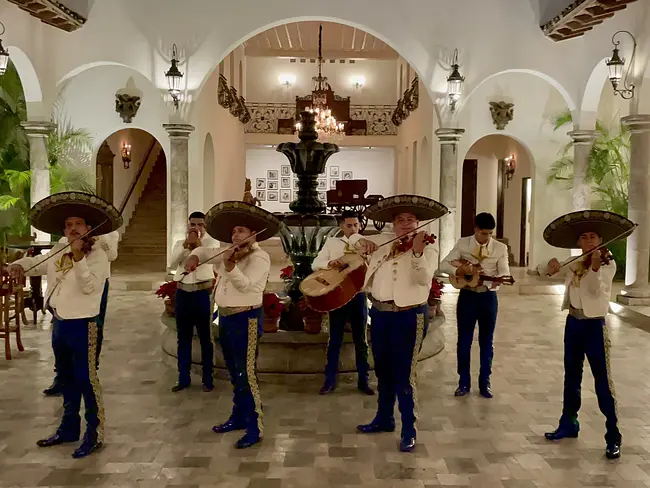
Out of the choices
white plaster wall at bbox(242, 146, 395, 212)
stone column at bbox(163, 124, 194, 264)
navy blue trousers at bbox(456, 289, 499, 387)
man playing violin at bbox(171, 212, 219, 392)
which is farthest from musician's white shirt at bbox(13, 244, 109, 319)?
white plaster wall at bbox(242, 146, 395, 212)

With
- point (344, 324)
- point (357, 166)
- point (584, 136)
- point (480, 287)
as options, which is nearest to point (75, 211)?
point (344, 324)

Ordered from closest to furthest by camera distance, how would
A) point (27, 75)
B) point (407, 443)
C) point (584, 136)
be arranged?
point (407, 443) < point (27, 75) < point (584, 136)

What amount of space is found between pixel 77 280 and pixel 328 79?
20621 mm

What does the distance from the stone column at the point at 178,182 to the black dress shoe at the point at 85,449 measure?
776 cm

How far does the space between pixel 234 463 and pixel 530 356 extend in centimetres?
438

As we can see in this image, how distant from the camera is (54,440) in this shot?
4.80m

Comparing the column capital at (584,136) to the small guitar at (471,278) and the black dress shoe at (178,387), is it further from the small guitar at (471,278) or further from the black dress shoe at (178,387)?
the black dress shoe at (178,387)

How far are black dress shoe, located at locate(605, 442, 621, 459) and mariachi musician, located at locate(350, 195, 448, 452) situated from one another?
1.35 metres

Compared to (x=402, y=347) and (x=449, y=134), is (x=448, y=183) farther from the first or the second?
(x=402, y=347)

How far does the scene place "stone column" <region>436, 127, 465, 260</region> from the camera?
12391mm

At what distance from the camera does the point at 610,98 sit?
14281 millimetres

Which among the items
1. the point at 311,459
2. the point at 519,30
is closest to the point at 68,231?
the point at 311,459

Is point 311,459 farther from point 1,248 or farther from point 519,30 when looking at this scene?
point 519,30

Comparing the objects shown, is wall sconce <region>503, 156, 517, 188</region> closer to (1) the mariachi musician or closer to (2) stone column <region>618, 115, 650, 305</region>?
(2) stone column <region>618, 115, 650, 305</region>
